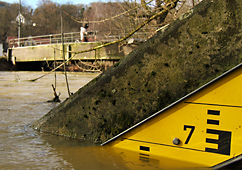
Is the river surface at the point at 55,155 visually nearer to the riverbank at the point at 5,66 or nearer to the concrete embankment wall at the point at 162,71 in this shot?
the concrete embankment wall at the point at 162,71

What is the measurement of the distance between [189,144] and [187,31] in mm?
1002

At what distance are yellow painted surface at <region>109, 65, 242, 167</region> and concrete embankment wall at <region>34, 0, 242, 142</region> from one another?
100 mm

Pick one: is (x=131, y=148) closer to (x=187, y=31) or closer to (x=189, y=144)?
(x=189, y=144)

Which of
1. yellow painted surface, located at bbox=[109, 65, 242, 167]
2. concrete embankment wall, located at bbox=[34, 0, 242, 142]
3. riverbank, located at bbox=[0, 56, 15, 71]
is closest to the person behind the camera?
yellow painted surface, located at bbox=[109, 65, 242, 167]

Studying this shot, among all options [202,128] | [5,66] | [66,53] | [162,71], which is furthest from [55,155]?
[5,66]

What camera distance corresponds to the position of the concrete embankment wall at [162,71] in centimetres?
261

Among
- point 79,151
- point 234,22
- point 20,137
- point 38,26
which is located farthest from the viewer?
point 38,26

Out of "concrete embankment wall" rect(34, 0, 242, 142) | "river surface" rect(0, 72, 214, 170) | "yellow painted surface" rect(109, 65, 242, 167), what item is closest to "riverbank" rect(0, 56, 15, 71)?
"river surface" rect(0, 72, 214, 170)

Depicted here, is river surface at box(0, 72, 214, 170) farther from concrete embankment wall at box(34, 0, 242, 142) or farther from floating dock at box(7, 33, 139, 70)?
floating dock at box(7, 33, 139, 70)

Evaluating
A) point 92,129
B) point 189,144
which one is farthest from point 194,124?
point 92,129

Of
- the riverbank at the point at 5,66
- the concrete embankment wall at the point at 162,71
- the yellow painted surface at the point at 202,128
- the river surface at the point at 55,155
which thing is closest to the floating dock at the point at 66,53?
the riverbank at the point at 5,66

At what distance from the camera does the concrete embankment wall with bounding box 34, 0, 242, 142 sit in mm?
2613

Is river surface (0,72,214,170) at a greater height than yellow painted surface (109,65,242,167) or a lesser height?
lesser

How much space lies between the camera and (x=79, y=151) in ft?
9.98
